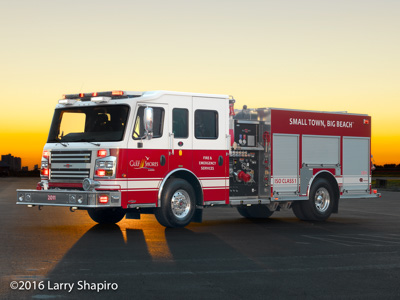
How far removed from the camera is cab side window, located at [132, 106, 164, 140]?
15.0 m

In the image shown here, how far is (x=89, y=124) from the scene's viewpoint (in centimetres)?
1562

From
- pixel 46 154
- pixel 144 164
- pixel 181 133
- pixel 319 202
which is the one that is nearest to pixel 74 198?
pixel 144 164

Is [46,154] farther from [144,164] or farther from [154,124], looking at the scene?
[154,124]

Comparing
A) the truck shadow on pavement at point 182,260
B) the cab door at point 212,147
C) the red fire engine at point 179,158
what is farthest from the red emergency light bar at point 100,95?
the truck shadow on pavement at point 182,260

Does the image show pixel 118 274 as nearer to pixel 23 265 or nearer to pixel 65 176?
pixel 23 265

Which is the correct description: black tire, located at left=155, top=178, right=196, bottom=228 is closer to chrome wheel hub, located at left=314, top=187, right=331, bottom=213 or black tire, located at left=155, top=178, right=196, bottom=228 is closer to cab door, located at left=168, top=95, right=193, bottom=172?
cab door, located at left=168, top=95, right=193, bottom=172

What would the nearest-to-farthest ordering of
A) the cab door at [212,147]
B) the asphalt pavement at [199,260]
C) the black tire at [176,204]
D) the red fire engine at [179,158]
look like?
the asphalt pavement at [199,260] → the red fire engine at [179,158] → the black tire at [176,204] → the cab door at [212,147]

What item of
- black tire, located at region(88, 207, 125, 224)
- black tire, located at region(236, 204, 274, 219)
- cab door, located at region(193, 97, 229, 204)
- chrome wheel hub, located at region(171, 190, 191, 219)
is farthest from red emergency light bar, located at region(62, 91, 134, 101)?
black tire, located at region(236, 204, 274, 219)

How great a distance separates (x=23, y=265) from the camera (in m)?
10.1

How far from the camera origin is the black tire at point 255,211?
19.4m

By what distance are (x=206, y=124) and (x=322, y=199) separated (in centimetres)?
477

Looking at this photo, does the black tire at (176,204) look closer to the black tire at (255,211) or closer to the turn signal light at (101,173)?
the turn signal light at (101,173)

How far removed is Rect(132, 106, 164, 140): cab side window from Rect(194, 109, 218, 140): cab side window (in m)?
1.04

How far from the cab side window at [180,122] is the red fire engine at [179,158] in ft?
0.08
